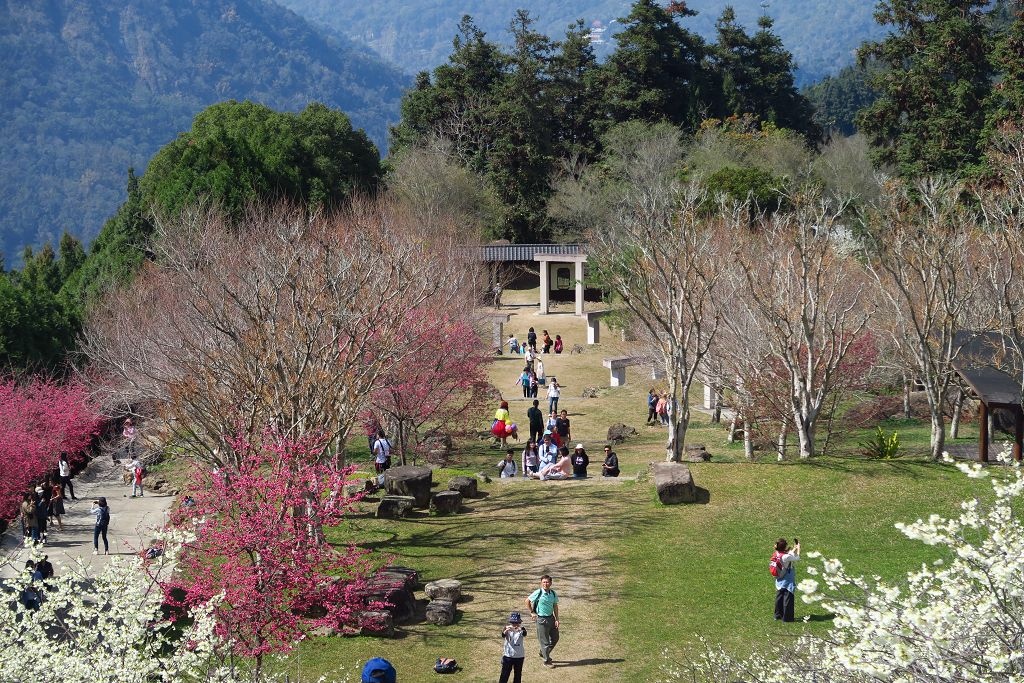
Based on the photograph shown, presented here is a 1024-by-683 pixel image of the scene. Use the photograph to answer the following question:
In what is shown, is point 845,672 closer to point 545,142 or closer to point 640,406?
point 640,406

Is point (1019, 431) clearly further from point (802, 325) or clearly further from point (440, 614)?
point (440, 614)

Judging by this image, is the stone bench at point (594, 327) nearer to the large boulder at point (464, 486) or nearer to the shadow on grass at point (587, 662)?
the large boulder at point (464, 486)

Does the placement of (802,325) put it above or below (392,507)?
above

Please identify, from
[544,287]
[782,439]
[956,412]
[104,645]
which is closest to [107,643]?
[104,645]

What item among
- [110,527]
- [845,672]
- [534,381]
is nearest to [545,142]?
[534,381]

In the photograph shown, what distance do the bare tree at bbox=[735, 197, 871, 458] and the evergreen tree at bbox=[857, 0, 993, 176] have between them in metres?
17.1

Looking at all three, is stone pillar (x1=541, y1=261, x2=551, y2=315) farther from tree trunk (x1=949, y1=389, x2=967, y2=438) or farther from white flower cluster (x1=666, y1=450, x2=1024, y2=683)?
white flower cluster (x1=666, y1=450, x2=1024, y2=683)

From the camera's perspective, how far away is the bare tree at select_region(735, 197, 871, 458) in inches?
947

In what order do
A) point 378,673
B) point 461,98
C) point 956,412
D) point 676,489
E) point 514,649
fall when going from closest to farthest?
1. point 378,673
2. point 514,649
3. point 676,489
4. point 956,412
5. point 461,98

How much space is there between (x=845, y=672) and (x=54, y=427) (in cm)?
2528

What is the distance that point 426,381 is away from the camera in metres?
28.5

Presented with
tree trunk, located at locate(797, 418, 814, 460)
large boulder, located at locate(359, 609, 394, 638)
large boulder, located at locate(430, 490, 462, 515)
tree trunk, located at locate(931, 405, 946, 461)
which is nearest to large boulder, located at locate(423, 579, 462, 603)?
large boulder, located at locate(359, 609, 394, 638)

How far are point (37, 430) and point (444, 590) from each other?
A: 16.6m

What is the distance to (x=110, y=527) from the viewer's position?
25312 millimetres
